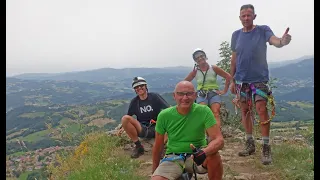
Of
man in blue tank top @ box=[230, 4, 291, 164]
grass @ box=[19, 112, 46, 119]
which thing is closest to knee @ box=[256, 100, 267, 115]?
man in blue tank top @ box=[230, 4, 291, 164]

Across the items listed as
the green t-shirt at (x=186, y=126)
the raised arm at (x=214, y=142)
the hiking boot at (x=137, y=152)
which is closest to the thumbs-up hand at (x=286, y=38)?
the green t-shirt at (x=186, y=126)

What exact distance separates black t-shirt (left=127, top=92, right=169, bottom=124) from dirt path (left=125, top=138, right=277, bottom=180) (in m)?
0.93

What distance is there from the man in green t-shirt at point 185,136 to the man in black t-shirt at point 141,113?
2.75 m

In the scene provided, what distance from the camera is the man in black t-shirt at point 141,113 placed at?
7012 millimetres

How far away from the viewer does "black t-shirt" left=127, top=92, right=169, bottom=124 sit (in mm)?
7074

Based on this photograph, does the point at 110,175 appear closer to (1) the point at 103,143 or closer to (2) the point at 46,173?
(1) the point at 103,143

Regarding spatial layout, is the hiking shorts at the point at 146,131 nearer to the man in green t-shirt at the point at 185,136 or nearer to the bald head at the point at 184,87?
the man in green t-shirt at the point at 185,136

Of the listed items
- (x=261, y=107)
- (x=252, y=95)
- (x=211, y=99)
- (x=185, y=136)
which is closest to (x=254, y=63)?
(x=252, y=95)

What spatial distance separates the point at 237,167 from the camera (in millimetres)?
5836

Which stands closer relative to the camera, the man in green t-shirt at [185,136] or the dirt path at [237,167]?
the man in green t-shirt at [185,136]

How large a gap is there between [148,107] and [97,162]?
1.67m

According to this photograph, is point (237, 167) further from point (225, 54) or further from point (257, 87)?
point (225, 54)
